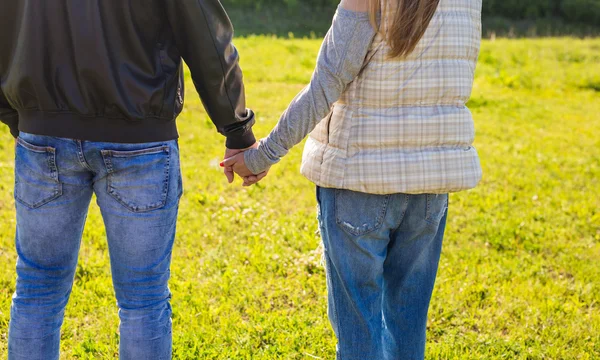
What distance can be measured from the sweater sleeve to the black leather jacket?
0.32m

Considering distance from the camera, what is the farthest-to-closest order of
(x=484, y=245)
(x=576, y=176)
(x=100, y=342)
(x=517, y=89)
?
(x=517, y=89)
(x=576, y=176)
(x=484, y=245)
(x=100, y=342)

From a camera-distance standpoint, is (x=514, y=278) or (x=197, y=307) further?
(x=514, y=278)

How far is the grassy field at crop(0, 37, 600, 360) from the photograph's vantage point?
3.46m

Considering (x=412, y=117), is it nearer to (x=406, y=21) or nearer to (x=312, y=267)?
(x=406, y=21)

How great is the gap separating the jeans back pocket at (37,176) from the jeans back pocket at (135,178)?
6.9 inches

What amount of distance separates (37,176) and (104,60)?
0.45m

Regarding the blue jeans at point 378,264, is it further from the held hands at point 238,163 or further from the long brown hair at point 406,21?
the long brown hair at point 406,21

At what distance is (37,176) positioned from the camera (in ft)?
7.05

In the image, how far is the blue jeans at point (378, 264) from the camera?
2.28m

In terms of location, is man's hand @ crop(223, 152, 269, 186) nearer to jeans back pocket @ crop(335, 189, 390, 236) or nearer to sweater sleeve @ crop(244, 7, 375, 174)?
sweater sleeve @ crop(244, 7, 375, 174)

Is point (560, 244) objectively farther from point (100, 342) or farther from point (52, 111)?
point (52, 111)

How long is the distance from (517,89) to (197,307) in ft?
33.7

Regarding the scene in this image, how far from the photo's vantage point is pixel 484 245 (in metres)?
4.87

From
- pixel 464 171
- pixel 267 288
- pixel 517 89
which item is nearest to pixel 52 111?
Result: pixel 464 171
